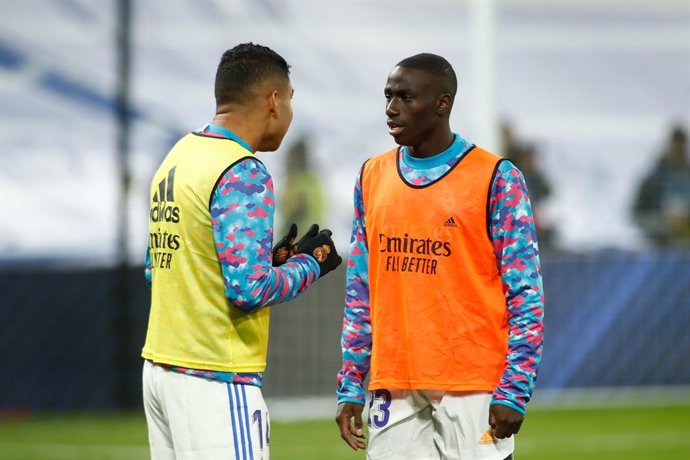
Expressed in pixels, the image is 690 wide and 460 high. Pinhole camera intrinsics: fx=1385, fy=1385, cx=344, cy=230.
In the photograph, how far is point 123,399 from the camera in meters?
12.0

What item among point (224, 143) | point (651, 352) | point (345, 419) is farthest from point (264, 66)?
point (651, 352)

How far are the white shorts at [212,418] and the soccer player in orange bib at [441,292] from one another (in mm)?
448

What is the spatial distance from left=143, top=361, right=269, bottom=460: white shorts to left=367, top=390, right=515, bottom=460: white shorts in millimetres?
443

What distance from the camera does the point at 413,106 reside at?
4.60m

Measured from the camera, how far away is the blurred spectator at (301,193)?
41.0ft

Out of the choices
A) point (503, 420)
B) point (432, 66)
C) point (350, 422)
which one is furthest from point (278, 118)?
point (503, 420)

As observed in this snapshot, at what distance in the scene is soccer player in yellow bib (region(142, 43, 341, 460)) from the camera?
4230mm

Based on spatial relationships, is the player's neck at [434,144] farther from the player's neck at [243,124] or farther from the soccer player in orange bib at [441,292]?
the player's neck at [243,124]

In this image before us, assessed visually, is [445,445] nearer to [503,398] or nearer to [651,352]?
[503,398]

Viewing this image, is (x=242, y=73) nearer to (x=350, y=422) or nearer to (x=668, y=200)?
(x=350, y=422)

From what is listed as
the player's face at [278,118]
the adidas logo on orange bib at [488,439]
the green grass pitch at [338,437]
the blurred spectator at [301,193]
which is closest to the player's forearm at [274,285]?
the player's face at [278,118]

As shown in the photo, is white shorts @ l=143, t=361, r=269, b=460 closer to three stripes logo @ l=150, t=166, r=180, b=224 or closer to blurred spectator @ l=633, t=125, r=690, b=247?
three stripes logo @ l=150, t=166, r=180, b=224

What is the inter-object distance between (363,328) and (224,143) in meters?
0.84

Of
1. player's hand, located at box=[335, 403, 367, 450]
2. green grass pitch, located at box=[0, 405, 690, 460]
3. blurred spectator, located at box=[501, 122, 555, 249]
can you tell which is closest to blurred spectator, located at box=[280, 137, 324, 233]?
blurred spectator, located at box=[501, 122, 555, 249]
